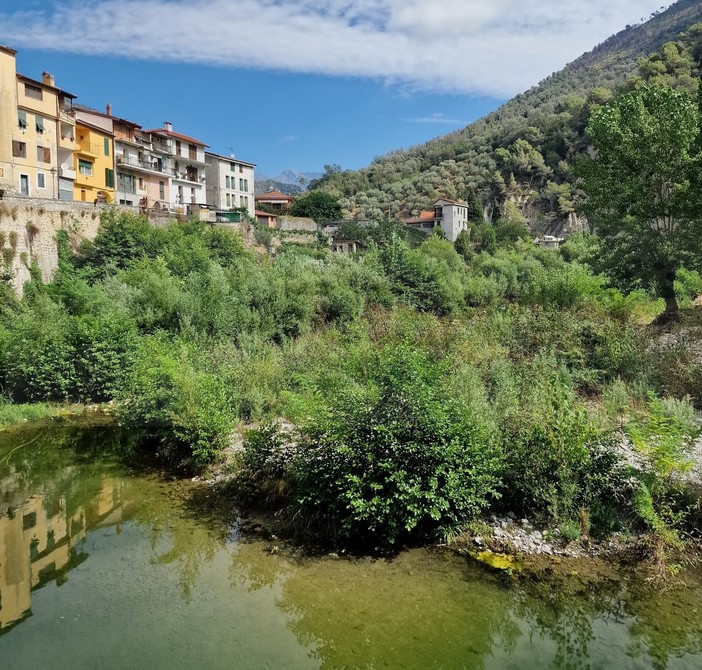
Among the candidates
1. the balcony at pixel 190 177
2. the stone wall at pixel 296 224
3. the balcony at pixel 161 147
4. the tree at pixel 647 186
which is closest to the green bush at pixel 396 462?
the tree at pixel 647 186

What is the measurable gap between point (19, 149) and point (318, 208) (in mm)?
31336

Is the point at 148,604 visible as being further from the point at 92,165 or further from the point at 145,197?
the point at 145,197

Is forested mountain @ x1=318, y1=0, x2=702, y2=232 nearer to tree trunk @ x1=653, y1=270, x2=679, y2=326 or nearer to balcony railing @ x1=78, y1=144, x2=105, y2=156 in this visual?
balcony railing @ x1=78, y1=144, x2=105, y2=156

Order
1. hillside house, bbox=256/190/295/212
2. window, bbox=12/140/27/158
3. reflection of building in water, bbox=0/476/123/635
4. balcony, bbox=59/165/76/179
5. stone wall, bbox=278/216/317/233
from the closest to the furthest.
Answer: reflection of building in water, bbox=0/476/123/635 → window, bbox=12/140/27/158 → balcony, bbox=59/165/76/179 → stone wall, bbox=278/216/317/233 → hillside house, bbox=256/190/295/212

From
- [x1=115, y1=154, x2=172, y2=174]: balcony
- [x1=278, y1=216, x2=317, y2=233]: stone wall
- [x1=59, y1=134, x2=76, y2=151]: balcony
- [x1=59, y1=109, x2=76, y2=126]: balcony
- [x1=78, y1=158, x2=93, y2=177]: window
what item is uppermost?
[x1=59, y1=109, x2=76, y2=126]: balcony

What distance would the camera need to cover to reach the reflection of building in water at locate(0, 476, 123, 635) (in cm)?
823


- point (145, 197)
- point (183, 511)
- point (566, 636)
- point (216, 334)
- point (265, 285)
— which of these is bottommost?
point (566, 636)

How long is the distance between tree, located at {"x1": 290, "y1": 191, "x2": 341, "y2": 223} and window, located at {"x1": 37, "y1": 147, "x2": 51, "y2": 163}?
1088 inches

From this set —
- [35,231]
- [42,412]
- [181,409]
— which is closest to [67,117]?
[35,231]

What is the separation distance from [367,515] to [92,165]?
36.1 metres

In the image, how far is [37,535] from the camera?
9.93 metres

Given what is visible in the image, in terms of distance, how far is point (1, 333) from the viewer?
17938 millimetres

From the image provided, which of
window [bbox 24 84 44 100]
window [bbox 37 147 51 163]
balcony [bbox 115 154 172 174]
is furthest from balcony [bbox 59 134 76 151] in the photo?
balcony [bbox 115 154 172 174]

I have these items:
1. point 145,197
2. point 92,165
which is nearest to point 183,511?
point 92,165
